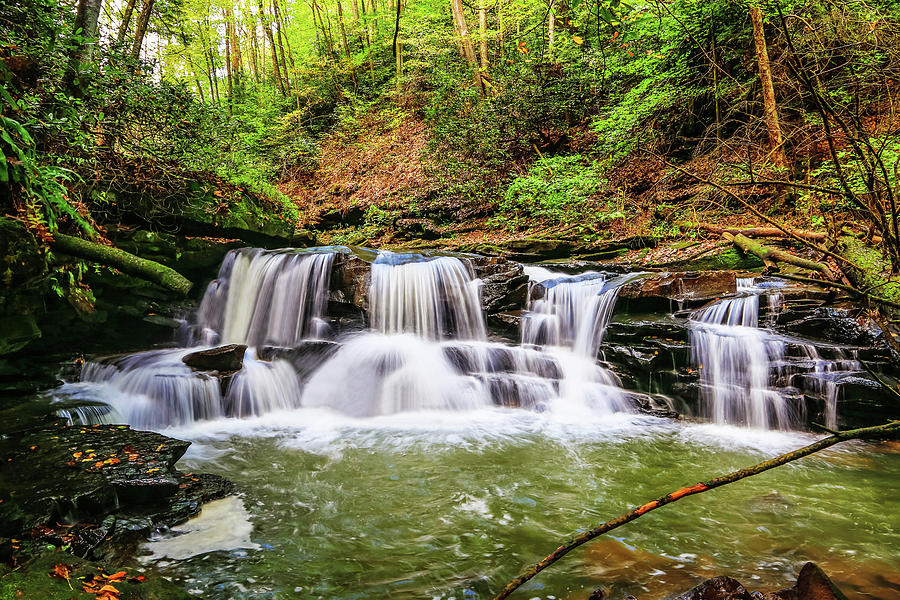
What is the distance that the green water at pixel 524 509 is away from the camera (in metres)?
3.12

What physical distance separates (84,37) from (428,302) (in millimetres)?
6235

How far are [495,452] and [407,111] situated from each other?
18326 millimetres

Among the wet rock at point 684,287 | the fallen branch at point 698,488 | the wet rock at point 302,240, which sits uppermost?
the wet rock at point 302,240

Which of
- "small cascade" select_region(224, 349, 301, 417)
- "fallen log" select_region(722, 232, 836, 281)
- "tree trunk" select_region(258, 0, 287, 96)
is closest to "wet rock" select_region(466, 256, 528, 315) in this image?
"small cascade" select_region(224, 349, 301, 417)

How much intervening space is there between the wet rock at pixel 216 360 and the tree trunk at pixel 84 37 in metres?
3.89

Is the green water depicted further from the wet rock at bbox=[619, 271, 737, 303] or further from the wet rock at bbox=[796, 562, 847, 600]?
the wet rock at bbox=[619, 271, 737, 303]

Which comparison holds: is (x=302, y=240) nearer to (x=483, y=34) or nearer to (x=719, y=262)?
(x=719, y=262)

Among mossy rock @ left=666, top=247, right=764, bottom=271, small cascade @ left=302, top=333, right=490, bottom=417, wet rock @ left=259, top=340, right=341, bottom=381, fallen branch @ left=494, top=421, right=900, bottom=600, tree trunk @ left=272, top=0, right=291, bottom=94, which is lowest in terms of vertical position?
small cascade @ left=302, top=333, right=490, bottom=417

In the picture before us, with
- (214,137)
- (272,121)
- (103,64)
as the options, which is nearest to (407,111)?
(272,121)

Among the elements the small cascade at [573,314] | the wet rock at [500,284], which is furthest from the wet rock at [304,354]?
the small cascade at [573,314]

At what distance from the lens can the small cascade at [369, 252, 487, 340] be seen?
29.0ft

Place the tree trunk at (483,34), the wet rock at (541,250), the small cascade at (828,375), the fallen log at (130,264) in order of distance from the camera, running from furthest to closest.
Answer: the tree trunk at (483,34) → the wet rock at (541,250) → the small cascade at (828,375) → the fallen log at (130,264)

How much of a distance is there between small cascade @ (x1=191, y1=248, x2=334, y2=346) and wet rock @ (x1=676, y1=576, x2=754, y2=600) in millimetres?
7239

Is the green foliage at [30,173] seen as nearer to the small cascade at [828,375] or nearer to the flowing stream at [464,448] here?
the flowing stream at [464,448]
